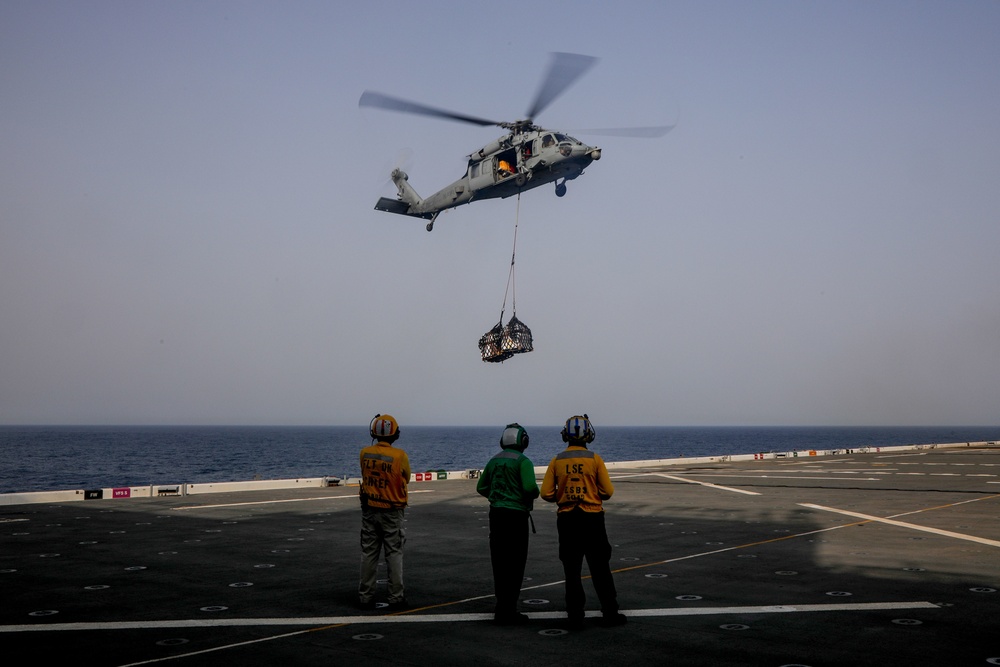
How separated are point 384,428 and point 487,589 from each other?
298 centimetres

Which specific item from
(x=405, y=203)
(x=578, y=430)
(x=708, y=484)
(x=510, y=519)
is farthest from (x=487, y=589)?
(x=405, y=203)

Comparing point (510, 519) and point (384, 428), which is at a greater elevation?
point (384, 428)

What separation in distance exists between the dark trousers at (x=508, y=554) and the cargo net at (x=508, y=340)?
20871mm

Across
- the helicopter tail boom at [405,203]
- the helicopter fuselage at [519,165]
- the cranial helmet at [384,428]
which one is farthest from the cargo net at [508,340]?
the cranial helmet at [384,428]

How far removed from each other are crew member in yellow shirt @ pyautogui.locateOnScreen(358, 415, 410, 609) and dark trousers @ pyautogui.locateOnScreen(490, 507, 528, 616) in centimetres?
148

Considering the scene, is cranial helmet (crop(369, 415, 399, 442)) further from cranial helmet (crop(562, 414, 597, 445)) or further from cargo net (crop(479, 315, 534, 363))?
cargo net (crop(479, 315, 534, 363))

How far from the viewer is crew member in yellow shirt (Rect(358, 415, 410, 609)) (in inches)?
422

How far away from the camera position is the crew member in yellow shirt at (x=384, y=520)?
1073 centimetres

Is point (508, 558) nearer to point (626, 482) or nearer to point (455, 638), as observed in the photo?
point (455, 638)

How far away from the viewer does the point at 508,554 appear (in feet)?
32.4

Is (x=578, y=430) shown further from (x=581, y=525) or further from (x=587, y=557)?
(x=587, y=557)

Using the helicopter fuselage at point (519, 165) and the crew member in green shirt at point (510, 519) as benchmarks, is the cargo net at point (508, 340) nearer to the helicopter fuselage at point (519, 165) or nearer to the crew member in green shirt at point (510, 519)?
the helicopter fuselage at point (519, 165)

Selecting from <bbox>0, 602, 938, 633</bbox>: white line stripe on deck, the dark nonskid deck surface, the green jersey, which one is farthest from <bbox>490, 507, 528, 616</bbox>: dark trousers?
<bbox>0, 602, 938, 633</bbox>: white line stripe on deck

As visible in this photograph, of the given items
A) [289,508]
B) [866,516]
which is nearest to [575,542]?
[866,516]
